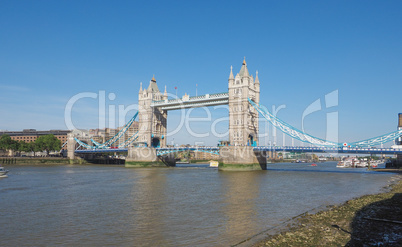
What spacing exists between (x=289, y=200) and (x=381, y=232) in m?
10.9

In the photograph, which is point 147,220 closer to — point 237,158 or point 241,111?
point 237,158

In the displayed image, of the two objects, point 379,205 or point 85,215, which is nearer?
point 85,215

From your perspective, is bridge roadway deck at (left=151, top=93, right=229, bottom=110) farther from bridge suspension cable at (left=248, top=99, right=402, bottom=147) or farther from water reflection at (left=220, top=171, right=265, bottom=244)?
water reflection at (left=220, top=171, right=265, bottom=244)

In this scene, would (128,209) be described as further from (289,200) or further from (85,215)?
(289,200)

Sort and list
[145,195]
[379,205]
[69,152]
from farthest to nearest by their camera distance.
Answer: [69,152] < [145,195] < [379,205]

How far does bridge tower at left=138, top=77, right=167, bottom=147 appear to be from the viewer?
274 feet

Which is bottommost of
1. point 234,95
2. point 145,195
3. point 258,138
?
point 145,195

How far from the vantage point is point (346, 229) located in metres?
13.8

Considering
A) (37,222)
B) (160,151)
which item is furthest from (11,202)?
(160,151)

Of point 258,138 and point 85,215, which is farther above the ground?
point 258,138

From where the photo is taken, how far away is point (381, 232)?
512 inches

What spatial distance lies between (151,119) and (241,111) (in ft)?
88.7

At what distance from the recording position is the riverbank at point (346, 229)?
38.8ft

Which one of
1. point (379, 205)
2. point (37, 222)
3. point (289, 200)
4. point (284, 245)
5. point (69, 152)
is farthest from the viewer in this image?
point (69, 152)
